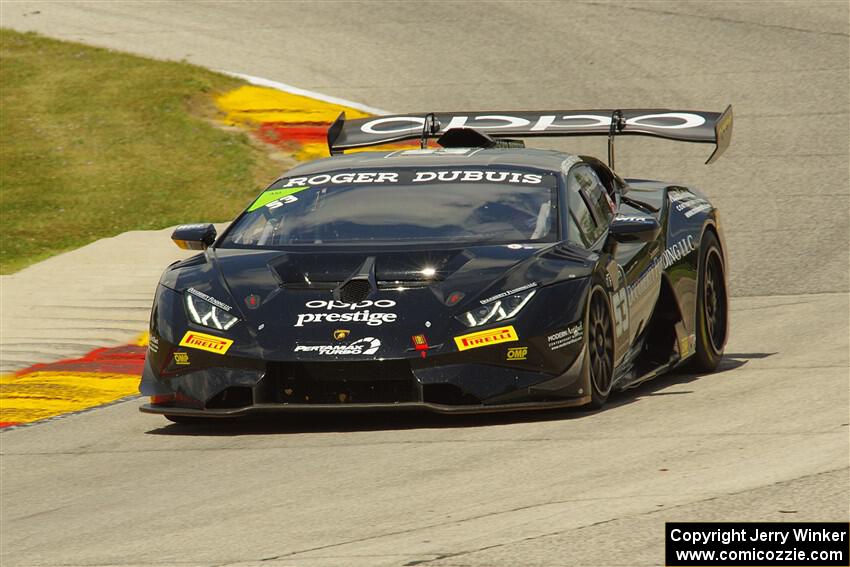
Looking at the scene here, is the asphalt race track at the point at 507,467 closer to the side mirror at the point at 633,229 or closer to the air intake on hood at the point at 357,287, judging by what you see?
the air intake on hood at the point at 357,287

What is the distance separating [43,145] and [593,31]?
837 centimetres

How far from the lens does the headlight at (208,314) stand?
7438 millimetres

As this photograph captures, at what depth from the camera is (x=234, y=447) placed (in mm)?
7262

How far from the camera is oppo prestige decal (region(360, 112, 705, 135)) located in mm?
9852

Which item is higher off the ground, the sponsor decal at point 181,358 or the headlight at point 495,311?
the headlight at point 495,311

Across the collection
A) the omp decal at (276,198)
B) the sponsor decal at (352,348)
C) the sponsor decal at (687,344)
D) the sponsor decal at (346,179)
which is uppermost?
the sponsor decal at (346,179)

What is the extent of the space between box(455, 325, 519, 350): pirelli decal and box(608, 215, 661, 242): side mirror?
1181mm

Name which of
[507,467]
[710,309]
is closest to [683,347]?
[710,309]

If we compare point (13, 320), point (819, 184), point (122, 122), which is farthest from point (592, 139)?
point (13, 320)

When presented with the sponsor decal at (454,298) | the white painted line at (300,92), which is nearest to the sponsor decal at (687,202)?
the sponsor decal at (454,298)

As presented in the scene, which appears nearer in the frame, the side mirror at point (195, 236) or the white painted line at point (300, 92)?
the side mirror at point (195, 236)

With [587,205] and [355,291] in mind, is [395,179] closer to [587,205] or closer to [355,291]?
[587,205]

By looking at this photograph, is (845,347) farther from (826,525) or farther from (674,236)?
(826,525)

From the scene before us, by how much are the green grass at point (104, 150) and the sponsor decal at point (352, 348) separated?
21.9 feet
